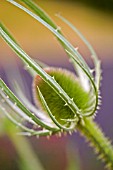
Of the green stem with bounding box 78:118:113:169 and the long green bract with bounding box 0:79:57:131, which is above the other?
the long green bract with bounding box 0:79:57:131

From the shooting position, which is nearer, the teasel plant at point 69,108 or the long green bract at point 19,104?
the long green bract at point 19,104

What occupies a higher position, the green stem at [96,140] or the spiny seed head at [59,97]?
the spiny seed head at [59,97]

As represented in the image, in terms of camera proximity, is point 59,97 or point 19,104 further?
point 59,97

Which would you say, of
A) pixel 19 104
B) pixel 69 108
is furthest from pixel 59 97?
pixel 19 104

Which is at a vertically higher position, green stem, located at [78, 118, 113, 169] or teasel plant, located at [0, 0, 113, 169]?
teasel plant, located at [0, 0, 113, 169]

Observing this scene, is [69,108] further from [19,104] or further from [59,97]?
[19,104]

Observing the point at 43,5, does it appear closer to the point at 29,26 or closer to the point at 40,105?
the point at 29,26

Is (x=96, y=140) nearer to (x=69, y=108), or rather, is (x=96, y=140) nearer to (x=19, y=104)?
(x=69, y=108)

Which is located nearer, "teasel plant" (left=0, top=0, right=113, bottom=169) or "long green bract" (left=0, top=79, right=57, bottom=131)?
"long green bract" (left=0, top=79, right=57, bottom=131)

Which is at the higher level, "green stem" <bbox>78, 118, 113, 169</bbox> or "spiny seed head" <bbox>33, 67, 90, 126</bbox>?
"spiny seed head" <bbox>33, 67, 90, 126</bbox>

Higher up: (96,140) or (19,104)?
(19,104)
